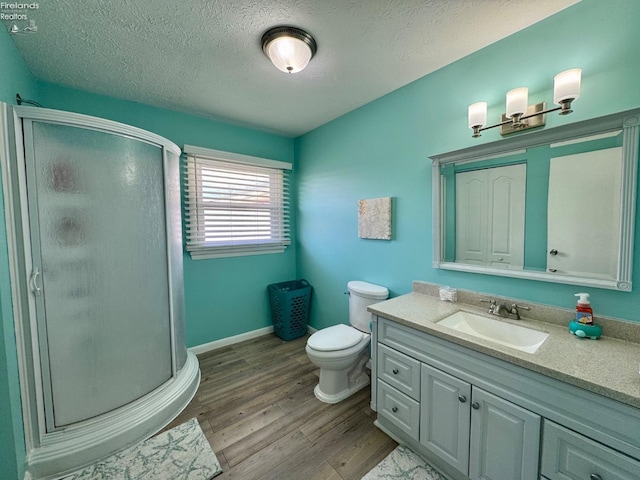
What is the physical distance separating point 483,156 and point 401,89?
88cm

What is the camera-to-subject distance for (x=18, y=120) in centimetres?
132

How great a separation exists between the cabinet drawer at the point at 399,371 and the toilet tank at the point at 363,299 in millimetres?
522

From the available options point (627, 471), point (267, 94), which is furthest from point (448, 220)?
point (267, 94)

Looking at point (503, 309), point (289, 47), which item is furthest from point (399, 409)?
point (289, 47)

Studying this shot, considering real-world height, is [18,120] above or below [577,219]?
above

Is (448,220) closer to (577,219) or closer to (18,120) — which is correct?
(577,219)

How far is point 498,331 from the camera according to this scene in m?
1.42

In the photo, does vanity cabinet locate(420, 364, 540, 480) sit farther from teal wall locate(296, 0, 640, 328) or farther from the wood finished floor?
teal wall locate(296, 0, 640, 328)

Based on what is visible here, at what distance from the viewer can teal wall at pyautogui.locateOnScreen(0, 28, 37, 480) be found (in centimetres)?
113

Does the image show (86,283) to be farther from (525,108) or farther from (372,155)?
(525,108)

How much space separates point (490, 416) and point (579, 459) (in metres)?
0.28

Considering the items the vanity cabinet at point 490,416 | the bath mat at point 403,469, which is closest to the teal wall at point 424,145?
the vanity cabinet at point 490,416

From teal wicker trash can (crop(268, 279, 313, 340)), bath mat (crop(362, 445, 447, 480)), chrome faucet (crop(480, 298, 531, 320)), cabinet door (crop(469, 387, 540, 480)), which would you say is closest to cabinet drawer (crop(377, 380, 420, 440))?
bath mat (crop(362, 445, 447, 480))

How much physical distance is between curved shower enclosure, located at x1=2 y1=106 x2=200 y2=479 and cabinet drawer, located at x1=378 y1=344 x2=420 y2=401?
1524 millimetres
